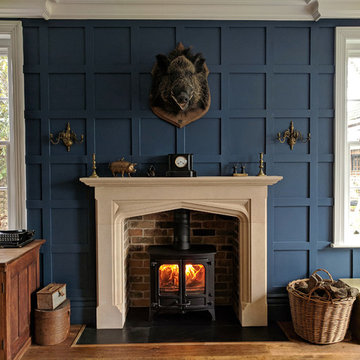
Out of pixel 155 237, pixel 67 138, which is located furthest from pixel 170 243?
pixel 67 138

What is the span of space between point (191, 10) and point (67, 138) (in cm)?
166

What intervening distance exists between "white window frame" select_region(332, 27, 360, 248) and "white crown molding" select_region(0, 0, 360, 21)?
0.21 m

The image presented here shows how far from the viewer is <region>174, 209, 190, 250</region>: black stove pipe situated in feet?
10.3

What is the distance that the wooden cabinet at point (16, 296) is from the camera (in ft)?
7.73

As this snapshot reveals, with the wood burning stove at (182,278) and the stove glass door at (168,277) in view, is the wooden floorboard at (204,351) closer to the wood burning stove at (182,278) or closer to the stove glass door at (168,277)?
the wood burning stove at (182,278)

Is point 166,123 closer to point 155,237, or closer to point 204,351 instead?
point 155,237

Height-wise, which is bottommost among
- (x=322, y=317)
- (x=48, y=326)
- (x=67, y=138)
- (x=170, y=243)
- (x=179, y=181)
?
(x=48, y=326)

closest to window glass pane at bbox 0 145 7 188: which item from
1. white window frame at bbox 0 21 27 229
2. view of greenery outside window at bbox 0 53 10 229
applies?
view of greenery outside window at bbox 0 53 10 229

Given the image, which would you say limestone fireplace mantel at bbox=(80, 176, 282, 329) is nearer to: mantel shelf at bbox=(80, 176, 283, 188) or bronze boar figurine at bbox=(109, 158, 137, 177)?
mantel shelf at bbox=(80, 176, 283, 188)

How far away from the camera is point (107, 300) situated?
3029mm

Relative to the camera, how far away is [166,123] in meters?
3.13

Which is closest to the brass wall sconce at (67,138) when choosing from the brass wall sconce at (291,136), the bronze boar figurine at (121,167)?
the bronze boar figurine at (121,167)

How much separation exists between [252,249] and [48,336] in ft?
6.31

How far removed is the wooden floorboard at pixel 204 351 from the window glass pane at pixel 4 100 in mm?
2008
